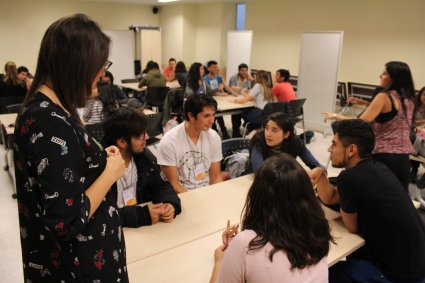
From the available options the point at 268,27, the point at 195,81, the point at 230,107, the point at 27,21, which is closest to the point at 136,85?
the point at 195,81

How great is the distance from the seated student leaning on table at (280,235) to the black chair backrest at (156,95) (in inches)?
203

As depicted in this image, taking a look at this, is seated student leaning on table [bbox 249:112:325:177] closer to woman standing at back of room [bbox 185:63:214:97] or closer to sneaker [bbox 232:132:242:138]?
woman standing at back of room [bbox 185:63:214:97]

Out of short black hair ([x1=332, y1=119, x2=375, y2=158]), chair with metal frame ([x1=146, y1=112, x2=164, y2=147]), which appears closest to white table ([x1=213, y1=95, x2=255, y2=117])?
chair with metal frame ([x1=146, y1=112, x2=164, y2=147])

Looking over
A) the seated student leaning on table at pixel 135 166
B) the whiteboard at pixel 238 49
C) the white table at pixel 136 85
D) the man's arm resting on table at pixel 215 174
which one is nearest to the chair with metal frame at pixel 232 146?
the man's arm resting on table at pixel 215 174

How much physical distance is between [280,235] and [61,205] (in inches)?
24.9

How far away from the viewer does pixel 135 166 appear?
2.01 metres

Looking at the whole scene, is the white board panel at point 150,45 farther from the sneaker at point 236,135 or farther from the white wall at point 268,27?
the sneaker at point 236,135

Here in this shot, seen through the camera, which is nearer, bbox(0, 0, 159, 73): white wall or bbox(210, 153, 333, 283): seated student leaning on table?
bbox(210, 153, 333, 283): seated student leaning on table

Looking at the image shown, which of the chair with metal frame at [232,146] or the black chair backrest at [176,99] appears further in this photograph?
the black chair backrest at [176,99]

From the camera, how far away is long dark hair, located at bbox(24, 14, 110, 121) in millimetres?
883

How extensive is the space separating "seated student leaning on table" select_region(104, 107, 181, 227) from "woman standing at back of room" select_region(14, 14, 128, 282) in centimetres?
86

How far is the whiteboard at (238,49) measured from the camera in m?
8.32

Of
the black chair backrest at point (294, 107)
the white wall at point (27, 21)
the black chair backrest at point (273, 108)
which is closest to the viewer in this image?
the black chair backrest at point (273, 108)

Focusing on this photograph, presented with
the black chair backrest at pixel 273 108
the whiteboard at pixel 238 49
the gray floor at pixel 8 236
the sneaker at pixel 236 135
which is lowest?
the gray floor at pixel 8 236
